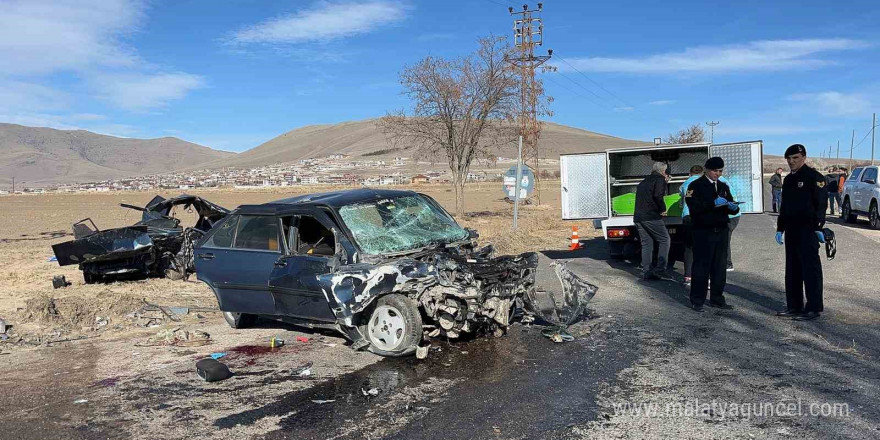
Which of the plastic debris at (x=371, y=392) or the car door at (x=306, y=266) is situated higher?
the car door at (x=306, y=266)

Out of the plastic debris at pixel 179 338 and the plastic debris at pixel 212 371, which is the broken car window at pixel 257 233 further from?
the plastic debris at pixel 212 371

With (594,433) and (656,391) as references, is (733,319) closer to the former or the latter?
(656,391)

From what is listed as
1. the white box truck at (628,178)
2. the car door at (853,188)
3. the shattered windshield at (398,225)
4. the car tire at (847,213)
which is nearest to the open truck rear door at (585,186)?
the white box truck at (628,178)

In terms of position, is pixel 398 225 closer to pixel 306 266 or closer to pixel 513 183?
pixel 306 266

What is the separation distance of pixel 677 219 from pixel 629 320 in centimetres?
409

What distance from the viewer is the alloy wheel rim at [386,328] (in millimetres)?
6074

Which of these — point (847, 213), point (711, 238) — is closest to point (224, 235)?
point (711, 238)

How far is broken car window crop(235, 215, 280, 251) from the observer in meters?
6.98

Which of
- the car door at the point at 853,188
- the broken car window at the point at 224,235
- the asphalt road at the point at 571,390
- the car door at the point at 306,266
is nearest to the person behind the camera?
the asphalt road at the point at 571,390

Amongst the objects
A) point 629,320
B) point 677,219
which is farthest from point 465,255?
point 677,219

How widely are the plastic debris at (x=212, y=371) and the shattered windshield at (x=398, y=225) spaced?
1.66m

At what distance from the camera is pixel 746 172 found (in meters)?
11.1

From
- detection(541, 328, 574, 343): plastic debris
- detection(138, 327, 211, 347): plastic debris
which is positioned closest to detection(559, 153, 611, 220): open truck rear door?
detection(541, 328, 574, 343): plastic debris

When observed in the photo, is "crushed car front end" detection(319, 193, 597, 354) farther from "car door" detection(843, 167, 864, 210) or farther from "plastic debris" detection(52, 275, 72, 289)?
"car door" detection(843, 167, 864, 210)
